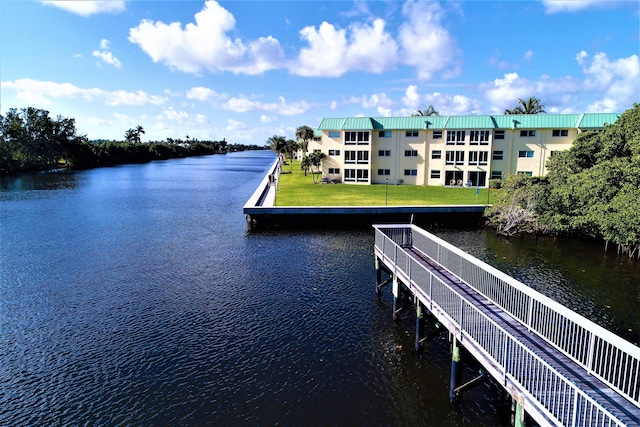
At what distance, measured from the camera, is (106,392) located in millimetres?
12961

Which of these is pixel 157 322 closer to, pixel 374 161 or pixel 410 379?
pixel 410 379

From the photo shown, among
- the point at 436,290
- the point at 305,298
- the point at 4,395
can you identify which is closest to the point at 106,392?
the point at 4,395

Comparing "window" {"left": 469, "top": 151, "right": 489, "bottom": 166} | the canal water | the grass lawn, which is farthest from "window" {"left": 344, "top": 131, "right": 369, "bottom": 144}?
the canal water

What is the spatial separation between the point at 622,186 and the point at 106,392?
99.9 ft

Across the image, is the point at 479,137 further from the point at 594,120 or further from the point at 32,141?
the point at 32,141

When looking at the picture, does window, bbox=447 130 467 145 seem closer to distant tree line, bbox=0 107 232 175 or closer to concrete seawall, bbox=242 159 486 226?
concrete seawall, bbox=242 159 486 226

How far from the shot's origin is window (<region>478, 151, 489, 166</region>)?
55.1 metres

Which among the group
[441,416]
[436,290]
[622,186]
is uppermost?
[622,186]

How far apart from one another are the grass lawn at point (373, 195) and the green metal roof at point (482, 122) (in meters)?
8.24

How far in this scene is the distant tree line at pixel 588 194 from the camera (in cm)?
2597

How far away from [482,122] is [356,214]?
26410 millimetres

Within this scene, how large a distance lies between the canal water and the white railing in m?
2.31

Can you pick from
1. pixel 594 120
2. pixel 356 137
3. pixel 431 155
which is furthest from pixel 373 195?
pixel 594 120

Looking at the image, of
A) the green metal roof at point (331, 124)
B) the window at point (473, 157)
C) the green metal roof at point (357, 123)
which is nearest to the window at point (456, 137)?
the window at point (473, 157)
